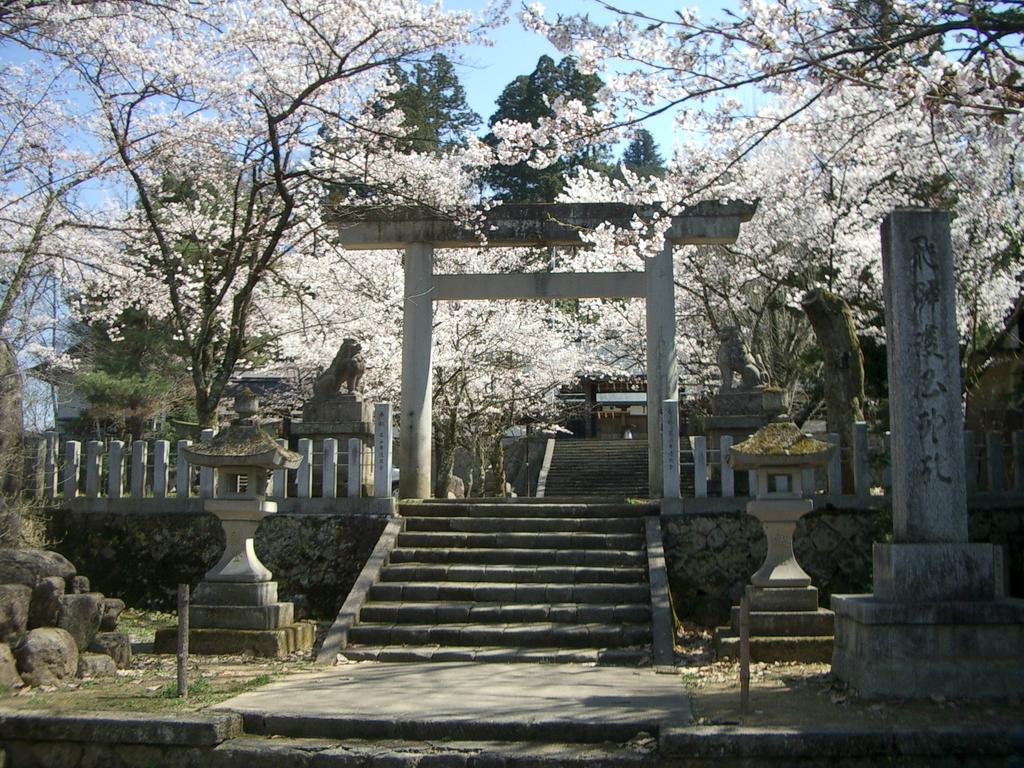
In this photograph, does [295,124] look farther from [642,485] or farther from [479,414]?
[642,485]

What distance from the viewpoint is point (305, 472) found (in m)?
11.8

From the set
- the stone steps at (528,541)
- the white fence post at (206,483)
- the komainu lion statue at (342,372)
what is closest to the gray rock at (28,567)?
the white fence post at (206,483)

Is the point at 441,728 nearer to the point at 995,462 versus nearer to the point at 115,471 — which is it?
the point at 115,471

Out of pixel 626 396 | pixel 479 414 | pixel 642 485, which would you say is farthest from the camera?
pixel 626 396

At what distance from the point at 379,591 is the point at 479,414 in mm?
12064

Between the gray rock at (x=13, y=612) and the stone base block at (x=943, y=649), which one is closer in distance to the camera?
the stone base block at (x=943, y=649)

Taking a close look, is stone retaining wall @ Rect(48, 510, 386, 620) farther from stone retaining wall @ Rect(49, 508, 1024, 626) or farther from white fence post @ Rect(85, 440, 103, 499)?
white fence post @ Rect(85, 440, 103, 499)

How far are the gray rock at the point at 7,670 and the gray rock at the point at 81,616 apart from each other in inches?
28.6

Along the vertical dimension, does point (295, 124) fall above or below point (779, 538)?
above

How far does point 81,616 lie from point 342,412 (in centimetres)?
536

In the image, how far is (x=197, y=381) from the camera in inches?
492

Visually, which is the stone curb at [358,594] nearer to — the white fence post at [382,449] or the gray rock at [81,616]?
the white fence post at [382,449]

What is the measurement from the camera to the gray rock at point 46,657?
7.28 m

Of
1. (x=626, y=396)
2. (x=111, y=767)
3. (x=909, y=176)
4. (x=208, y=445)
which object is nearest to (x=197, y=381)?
(x=208, y=445)
